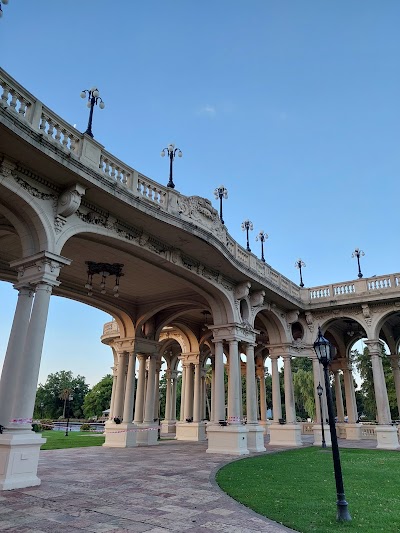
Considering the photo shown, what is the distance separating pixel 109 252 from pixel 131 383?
8239mm

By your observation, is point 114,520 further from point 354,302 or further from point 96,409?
point 96,409

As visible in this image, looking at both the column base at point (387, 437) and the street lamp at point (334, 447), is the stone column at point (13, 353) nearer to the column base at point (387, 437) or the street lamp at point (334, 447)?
the street lamp at point (334, 447)

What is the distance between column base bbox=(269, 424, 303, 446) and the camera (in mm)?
20094

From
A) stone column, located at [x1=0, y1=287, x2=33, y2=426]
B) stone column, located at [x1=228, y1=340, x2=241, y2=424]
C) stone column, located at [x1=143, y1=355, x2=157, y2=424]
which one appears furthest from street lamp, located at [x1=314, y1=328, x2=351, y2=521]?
stone column, located at [x1=143, y1=355, x2=157, y2=424]

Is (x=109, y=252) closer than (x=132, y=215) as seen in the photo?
No

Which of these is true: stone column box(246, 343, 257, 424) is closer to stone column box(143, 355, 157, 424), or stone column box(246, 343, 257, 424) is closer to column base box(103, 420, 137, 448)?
stone column box(143, 355, 157, 424)

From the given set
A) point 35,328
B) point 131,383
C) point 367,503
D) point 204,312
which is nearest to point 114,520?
point 367,503

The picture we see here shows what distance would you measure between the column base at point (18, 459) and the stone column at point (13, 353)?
0.94m

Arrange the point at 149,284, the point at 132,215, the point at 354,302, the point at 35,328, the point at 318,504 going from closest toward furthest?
the point at 318,504, the point at 35,328, the point at 132,215, the point at 149,284, the point at 354,302

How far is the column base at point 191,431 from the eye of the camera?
24.0 m

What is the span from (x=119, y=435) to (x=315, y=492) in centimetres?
1275

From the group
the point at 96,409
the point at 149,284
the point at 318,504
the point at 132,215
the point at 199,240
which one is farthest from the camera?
the point at 96,409

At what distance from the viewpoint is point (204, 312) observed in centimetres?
2225

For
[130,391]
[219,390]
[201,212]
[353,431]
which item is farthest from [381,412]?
[201,212]
